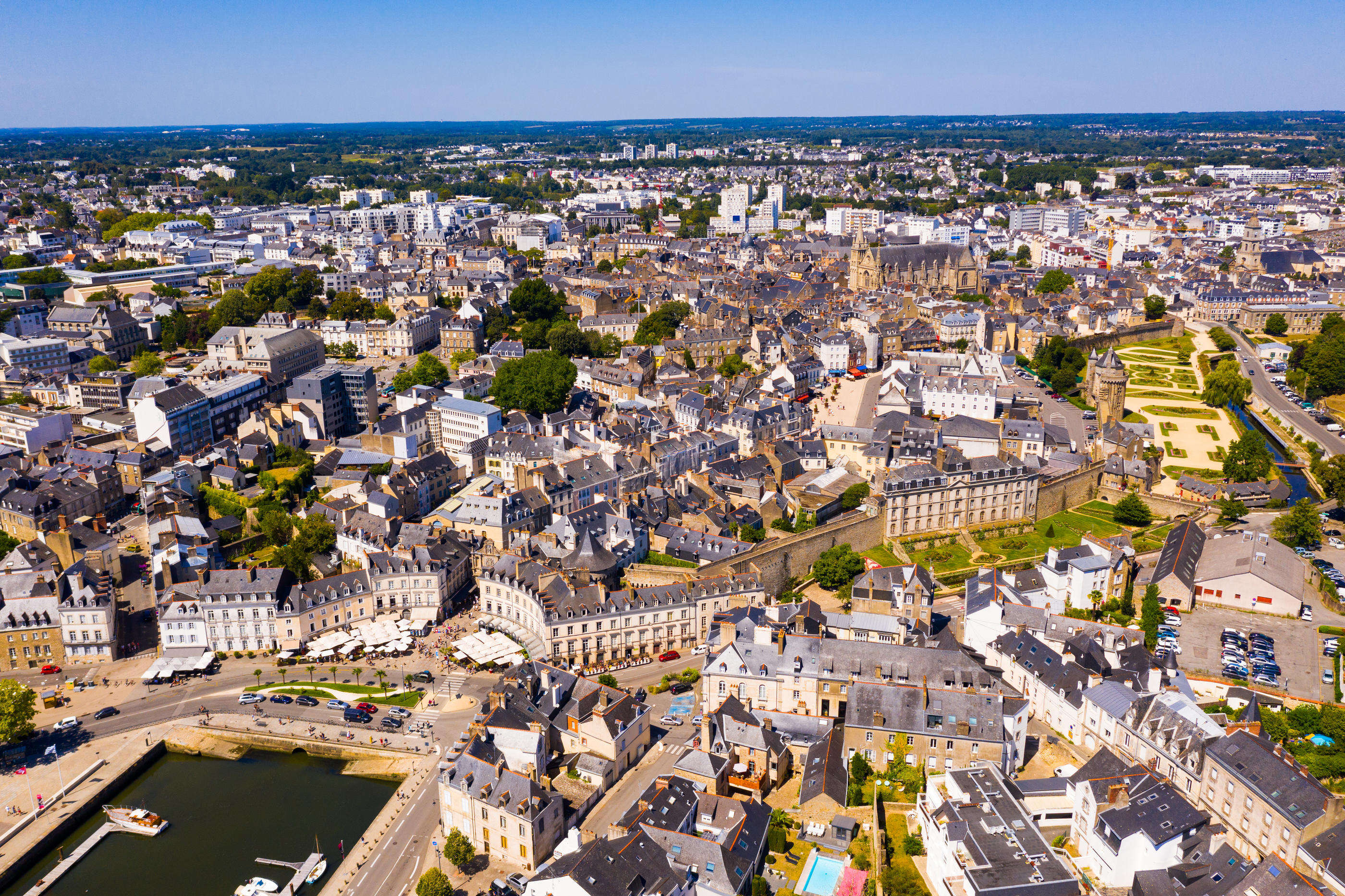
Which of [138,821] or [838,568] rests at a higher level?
[838,568]

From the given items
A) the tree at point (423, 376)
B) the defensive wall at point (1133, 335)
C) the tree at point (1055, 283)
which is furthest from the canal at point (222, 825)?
the tree at point (1055, 283)

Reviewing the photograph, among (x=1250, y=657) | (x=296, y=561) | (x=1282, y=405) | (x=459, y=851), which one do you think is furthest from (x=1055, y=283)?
(x=459, y=851)

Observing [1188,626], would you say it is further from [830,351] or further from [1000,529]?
[830,351]

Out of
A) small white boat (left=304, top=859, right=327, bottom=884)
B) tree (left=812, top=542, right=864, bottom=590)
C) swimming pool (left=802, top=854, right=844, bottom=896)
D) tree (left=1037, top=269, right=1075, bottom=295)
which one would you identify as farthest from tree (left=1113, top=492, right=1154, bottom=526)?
tree (left=1037, top=269, right=1075, bottom=295)

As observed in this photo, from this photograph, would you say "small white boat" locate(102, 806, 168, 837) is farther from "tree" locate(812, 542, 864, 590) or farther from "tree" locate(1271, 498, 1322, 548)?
"tree" locate(1271, 498, 1322, 548)

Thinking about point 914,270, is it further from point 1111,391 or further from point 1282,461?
point 1282,461

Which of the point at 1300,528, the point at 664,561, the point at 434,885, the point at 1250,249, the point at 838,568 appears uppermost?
the point at 1250,249

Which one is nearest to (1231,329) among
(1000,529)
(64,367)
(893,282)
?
(893,282)

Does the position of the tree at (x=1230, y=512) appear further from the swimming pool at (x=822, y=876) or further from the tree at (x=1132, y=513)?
the swimming pool at (x=822, y=876)

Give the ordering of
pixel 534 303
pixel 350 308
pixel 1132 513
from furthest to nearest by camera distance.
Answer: pixel 534 303
pixel 350 308
pixel 1132 513
